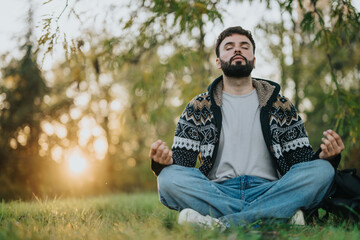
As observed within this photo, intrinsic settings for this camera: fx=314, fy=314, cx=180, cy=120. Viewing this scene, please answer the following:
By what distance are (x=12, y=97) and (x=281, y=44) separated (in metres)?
8.07

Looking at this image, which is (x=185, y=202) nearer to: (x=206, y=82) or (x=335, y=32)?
(x=206, y=82)

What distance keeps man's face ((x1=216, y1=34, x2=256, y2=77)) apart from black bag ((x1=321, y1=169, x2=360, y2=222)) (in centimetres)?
117

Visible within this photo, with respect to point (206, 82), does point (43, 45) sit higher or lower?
higher

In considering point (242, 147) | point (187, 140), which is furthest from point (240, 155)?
point (187, 140)

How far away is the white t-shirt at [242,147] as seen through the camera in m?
2.66

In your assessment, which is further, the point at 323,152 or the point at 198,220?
the point at 323,152

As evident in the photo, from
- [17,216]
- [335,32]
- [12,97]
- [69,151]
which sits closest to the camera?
[17,216]

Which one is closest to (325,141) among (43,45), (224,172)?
(224,172)

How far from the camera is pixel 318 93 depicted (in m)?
10.1

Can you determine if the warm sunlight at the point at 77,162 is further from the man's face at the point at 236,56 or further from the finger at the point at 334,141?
the finger at the point at 334,141

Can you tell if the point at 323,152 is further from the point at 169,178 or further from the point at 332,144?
the point at 169,178

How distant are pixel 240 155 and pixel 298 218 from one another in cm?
68

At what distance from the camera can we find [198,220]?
2.11 metres

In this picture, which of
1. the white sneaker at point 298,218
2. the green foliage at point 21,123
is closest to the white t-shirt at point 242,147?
the white sneaker at point 298,218
